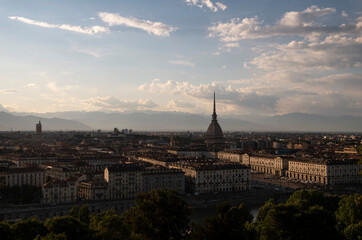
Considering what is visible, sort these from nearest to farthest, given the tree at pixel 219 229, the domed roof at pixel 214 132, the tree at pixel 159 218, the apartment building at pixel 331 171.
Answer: the tree at pixel 219 229 → the tree at pixel 159 218 → the apartment building at pixel 331 171 → the domed roof at pixel 214 132

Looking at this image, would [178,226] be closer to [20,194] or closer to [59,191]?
[59,191]

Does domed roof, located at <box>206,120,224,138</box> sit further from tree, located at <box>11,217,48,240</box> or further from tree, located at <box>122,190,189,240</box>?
tree, located at <box>122,190,189,240</box>

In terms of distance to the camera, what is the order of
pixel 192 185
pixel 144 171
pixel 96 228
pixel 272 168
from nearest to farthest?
pixel 96 228 → pixel 144 171 → pixel 192 185 → pixel 272 168

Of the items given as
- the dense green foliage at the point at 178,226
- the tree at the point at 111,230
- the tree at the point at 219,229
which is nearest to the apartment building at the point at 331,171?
the dense green foliage at the point at 178,226

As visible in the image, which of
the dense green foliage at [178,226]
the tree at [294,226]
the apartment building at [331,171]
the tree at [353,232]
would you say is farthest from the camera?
the apartment building at [331,171]

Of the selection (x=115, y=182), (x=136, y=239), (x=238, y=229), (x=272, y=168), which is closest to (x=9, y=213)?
(x=115, y=182)

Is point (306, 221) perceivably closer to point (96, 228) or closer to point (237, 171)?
point (96, 228)

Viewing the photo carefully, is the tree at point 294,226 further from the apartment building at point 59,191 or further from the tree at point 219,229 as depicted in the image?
the apartment building at point 59,191
